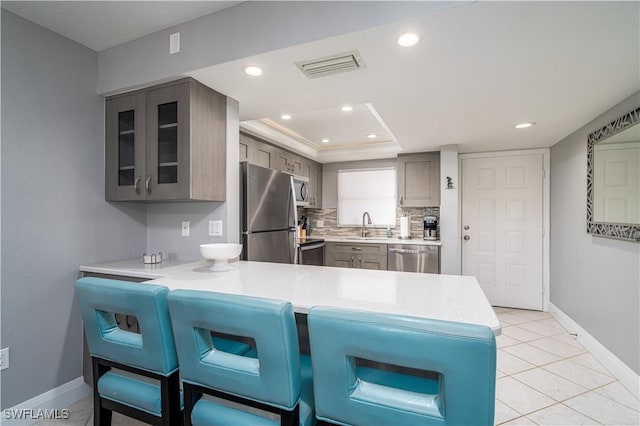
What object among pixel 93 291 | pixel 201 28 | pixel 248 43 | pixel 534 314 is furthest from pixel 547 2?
pixel 534 314

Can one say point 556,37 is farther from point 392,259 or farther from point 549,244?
point 549,244

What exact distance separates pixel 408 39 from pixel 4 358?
9.42 ft

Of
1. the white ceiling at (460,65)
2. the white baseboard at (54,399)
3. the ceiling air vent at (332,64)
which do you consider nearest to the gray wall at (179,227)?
the white ceiling at (460,65)

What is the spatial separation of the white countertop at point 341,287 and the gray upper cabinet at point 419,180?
2.77 m

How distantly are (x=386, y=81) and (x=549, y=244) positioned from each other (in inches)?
136

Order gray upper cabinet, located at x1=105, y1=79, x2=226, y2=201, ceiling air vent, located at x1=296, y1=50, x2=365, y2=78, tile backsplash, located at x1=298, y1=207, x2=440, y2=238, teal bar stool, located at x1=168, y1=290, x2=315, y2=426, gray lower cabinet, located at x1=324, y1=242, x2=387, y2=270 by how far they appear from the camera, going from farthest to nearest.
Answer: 1. tile backsplash, located at x1=298, y1=207, x2=440, y2=238
2. gray lower cabinet, located at x1=324, y1=242, x2=387, y2=270
3. gray upper cabinet, located at x1=105, y1=79, x2=226, y2=201
4. ceiling air vent, located at x1=296, y1=50, x2=365, y2=78
5. teal bar stool, located at x1=168, y1=290, x2=315, y2=426

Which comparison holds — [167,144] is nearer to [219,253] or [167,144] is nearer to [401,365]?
[219,253]

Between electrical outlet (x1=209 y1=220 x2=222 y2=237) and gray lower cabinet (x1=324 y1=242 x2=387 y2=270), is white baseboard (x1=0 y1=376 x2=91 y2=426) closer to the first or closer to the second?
electrical outlet (x1=209 y1=220 x2=222 y2=237)

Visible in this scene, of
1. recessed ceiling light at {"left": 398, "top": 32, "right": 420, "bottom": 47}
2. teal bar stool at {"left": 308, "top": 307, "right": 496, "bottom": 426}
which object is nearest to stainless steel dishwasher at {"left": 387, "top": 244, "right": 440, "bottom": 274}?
recessed ceiling light at {"left": 398, "top": 32, "right": 420, "bottom": 47}

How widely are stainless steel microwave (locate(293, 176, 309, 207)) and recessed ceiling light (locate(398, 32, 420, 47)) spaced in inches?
97.8

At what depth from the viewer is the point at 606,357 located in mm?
2498

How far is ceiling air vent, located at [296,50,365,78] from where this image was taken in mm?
1717

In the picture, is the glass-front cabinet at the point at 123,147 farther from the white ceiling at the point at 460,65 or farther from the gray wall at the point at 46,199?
the white ceiling at the point at 460,65

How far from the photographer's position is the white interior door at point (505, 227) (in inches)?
158
